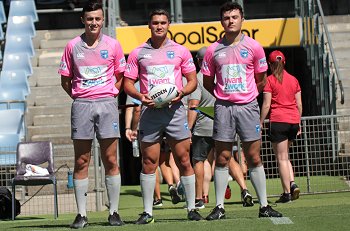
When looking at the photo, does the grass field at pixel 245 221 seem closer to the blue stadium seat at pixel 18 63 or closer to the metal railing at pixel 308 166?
the metal railing at pixel 308 166

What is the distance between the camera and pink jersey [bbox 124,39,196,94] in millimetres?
10797

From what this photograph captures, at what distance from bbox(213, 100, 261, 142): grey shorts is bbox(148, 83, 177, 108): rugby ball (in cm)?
53

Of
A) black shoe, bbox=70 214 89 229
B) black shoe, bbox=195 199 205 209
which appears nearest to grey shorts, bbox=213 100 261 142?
black shoe, bbox=70 214 89 229

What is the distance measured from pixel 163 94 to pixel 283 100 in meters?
4.37

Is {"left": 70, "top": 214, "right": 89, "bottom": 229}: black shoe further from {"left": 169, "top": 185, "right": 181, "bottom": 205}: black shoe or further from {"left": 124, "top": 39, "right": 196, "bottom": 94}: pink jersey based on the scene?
{"left": 169, "top": 185, "right": 181, "bottom": 205}: black shoe

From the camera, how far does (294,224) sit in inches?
397

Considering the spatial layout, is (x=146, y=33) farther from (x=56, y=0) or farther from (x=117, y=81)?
(x=117, y=81)

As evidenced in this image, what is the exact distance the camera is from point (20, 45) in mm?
21891

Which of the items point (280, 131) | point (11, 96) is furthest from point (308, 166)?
point (11, 96)

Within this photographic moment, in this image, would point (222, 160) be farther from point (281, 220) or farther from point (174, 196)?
point (174, 196)

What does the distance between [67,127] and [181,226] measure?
899 cm

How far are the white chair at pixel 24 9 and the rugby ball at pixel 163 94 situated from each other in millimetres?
12286

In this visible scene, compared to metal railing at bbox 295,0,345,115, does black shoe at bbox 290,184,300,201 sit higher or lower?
lower

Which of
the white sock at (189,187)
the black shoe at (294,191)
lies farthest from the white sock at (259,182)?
the black shoe at (294,191)
